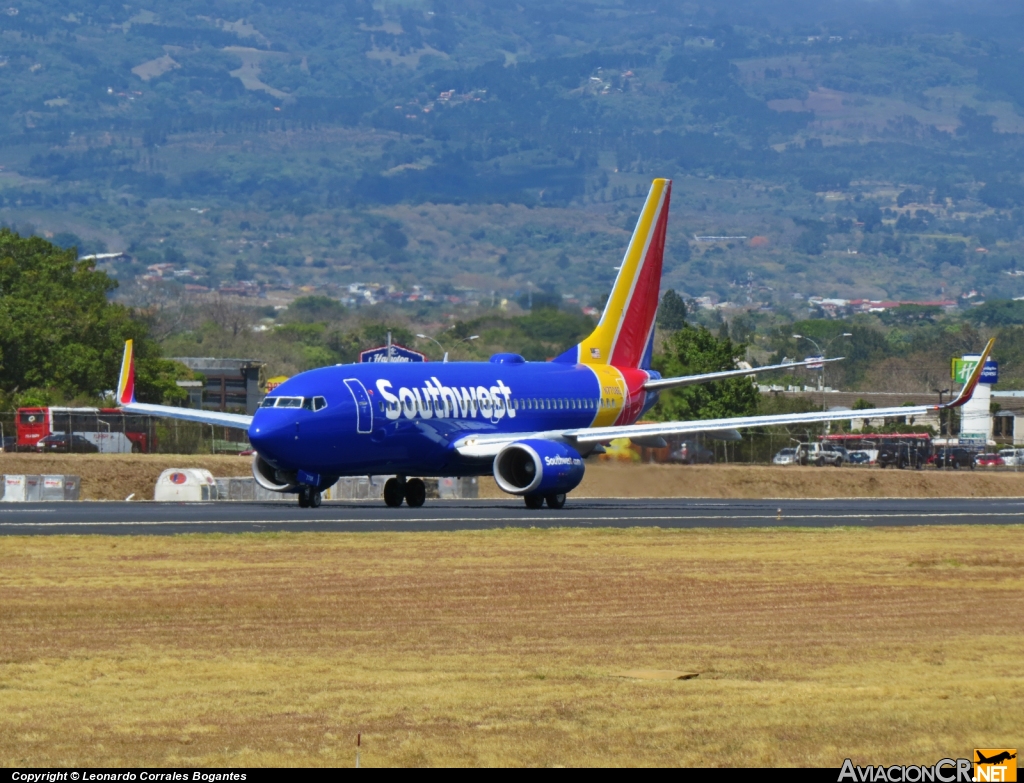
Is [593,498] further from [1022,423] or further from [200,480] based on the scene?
[1022,423]

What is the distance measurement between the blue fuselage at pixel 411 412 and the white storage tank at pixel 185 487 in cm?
1139

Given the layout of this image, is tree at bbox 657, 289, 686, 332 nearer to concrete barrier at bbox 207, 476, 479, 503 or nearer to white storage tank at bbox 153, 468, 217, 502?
concrete barrier at bbox 207, 476, 479, 503

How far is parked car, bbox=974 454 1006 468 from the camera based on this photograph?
106875 millimetres

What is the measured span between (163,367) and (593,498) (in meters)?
51.2

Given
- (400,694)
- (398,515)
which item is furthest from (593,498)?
(400,694)

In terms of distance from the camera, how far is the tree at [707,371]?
4373 inches

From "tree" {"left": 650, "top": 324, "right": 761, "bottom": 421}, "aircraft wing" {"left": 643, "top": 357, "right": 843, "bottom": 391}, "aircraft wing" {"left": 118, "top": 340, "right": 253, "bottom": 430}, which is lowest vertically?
"aircraft wing" {"left": 118, "top": 340, "right": 253, "bottom": 430}

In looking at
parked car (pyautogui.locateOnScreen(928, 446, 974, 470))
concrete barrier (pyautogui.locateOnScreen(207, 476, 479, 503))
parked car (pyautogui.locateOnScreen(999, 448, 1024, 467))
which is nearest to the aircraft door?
concrete barrier (pyautogui.locateOnScreen(207, 476, 479, 503))

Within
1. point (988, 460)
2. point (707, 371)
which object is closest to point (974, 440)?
point (988, 460)

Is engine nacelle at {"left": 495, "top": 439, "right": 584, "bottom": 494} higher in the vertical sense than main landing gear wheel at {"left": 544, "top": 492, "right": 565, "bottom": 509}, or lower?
higher

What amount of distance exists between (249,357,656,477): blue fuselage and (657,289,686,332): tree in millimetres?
105766

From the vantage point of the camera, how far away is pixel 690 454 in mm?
77000

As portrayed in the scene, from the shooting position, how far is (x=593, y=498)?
6425 cm

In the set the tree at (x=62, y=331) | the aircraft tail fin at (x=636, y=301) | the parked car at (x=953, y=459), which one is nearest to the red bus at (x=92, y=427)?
the tree at (x=62, y=331)
